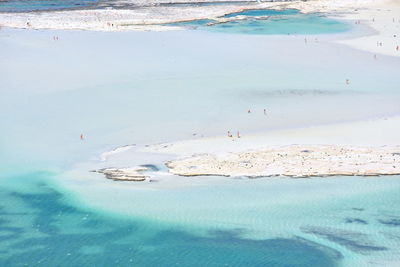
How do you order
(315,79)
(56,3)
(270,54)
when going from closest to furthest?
(315,79) < (270,54) < (56,3)

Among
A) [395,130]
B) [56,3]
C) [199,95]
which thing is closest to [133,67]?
[199,95]

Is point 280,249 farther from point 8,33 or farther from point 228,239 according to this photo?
point 8,33

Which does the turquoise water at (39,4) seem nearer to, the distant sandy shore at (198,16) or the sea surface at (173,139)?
the distant sandy shore at (198,16)

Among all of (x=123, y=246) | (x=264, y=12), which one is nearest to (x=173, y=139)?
(x=123, y=246)

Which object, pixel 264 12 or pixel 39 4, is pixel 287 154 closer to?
pixel 264 12

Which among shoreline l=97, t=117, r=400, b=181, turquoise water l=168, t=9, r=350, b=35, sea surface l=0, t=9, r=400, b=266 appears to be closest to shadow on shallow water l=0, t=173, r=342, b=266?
sea surface l=0, t=9, r=400, b=266

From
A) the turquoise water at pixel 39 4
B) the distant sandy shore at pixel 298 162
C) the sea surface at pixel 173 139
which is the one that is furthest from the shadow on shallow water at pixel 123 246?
the turquoise water at pixel 39 4

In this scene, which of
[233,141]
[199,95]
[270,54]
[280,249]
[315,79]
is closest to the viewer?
[280,249]
